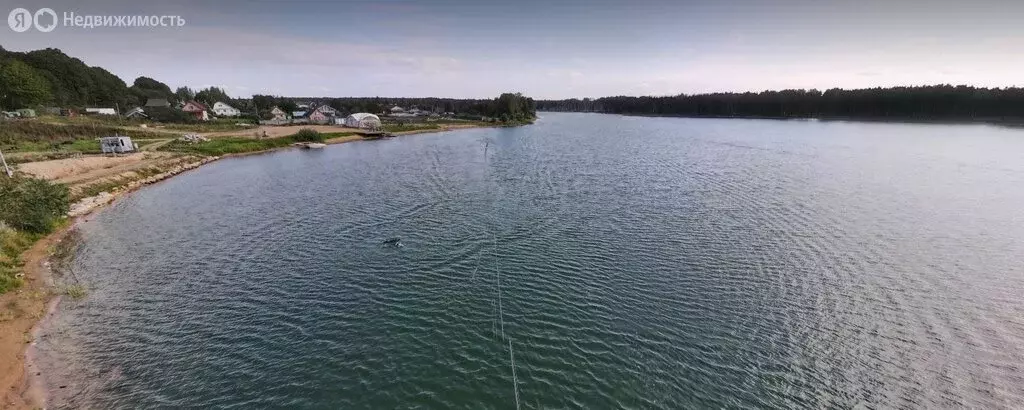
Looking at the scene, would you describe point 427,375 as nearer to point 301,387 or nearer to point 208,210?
point 301,387

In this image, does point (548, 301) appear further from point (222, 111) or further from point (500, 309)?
point (222, 111)

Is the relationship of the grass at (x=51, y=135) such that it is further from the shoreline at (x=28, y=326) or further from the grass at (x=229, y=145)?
the shoreline at (x=28, y=326)

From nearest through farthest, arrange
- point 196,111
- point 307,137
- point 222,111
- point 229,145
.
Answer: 1. point 229,145
2. point 307,137
3. point 196,111
4. point 222,111

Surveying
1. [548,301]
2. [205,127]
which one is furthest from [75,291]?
[205,127]

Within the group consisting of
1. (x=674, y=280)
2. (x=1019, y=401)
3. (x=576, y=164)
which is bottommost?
(x=1019, y=401)

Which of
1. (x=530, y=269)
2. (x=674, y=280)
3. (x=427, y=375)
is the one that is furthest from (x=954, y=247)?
(x=427, y=375)

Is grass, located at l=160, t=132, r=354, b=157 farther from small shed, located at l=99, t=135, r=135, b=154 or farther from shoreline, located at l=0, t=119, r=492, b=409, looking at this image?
shoreline, located at l=0, t=119, r=492, b=409
